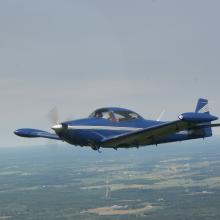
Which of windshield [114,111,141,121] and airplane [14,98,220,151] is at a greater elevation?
windshield [114,111,141,121]

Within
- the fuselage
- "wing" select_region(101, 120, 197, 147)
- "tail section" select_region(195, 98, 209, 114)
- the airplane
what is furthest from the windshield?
"tail section" select_region(195, 98, 209, 114)

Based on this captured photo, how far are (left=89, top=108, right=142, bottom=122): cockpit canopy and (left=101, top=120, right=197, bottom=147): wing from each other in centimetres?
148

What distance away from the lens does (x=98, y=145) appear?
24.8 metres

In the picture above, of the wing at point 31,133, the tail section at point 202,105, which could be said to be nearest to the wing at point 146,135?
the wing at point 31,133

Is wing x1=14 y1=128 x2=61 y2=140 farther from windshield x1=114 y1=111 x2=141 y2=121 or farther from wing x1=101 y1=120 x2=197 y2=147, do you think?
wing x1=101 y1=120 x2=197 y2=147

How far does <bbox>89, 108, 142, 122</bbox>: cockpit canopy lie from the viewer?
25188 mm

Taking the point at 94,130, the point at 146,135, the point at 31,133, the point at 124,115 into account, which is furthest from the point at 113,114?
the point at 31,133

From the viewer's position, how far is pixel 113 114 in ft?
82.9

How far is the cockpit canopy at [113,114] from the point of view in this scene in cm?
2519

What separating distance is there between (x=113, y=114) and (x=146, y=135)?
8.51ft

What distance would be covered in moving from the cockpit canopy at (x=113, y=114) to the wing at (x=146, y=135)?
148 centimetres

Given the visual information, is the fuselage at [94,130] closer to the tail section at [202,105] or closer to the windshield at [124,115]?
the windshield at [124,115]

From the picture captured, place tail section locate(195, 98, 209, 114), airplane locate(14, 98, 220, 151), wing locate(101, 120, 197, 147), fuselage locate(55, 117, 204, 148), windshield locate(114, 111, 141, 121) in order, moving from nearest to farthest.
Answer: wing locate(101, 120, 197, 147) < airplane locate(14, 98, 220, 151) < fuselage locate(55, 117, 204, 148) < windshield locate(114, 111, 141, 121) < tail section locate(195, 98, 209, 114)

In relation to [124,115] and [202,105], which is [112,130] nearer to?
[124,115]
